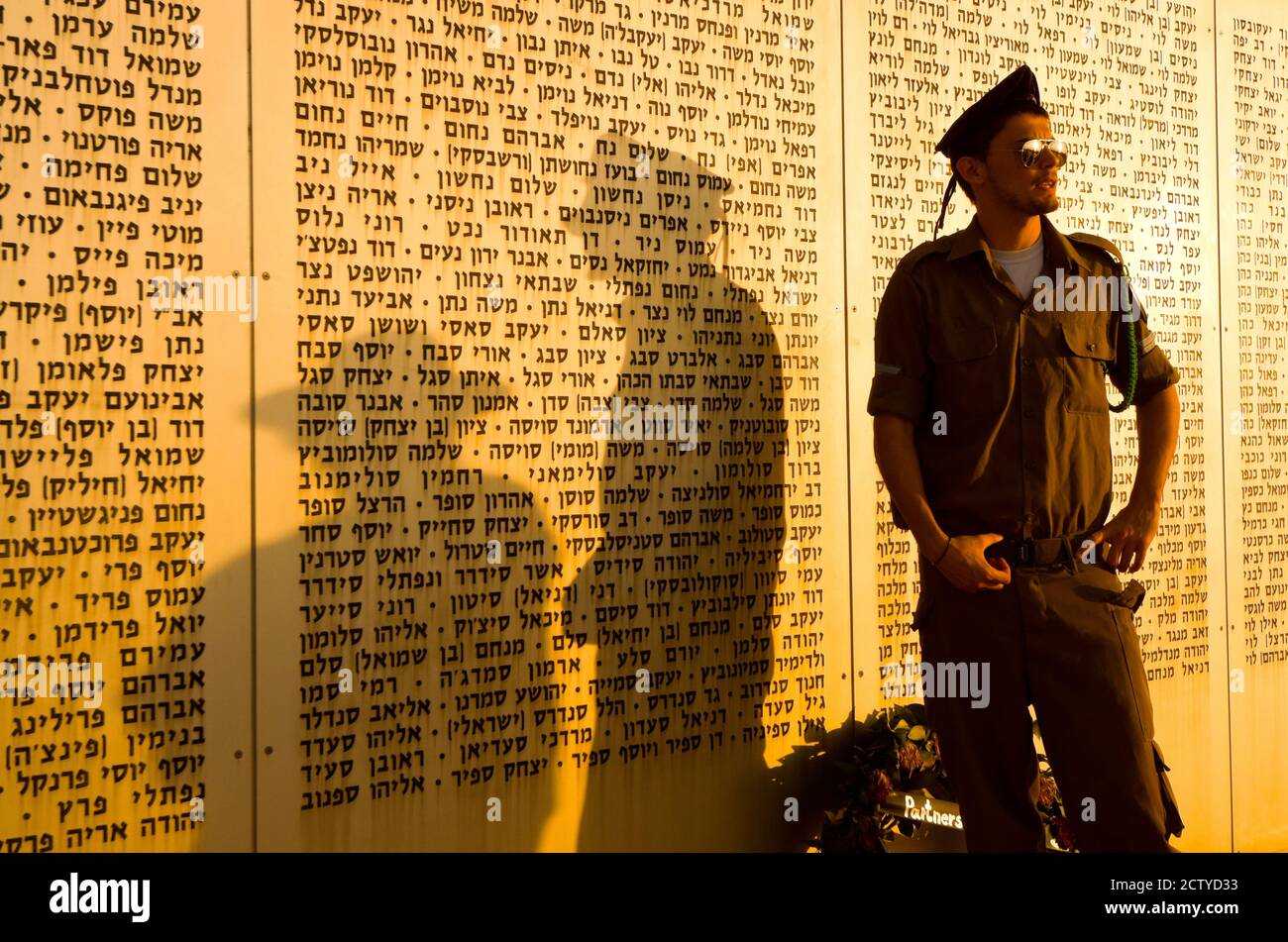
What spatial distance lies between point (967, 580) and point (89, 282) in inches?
87.4

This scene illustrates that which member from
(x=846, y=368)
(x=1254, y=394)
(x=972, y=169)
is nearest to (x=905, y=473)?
(x=972, y=169)

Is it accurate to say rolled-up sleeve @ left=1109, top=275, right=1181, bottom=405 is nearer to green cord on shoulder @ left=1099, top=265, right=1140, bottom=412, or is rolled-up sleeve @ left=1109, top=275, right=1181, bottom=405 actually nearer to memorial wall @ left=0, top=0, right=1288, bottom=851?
green cord on shoulder @ left=1099, top=265, right=1140, bottom=412

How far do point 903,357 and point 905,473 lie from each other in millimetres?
320

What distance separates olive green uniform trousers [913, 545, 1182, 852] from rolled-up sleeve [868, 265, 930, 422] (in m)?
0.50

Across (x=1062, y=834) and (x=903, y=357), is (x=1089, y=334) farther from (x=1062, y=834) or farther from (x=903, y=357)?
(x=1062, y=834)

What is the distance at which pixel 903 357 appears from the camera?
3.24 m

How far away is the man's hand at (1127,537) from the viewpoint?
3.20 metres

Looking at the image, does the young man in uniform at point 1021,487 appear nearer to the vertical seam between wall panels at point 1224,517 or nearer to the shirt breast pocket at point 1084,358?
the shirt breast pocket at point 1084,358

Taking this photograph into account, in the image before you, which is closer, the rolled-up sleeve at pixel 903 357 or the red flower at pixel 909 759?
the rolled-up sleeve at pixel 903 357

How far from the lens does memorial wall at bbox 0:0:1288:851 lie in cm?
280

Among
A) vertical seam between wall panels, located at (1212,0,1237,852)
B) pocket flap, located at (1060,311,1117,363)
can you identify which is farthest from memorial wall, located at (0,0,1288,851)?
pocket flap, located at (1060,311,1117,363)

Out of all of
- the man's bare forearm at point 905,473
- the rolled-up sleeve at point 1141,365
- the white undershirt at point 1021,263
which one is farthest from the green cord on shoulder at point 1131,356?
the man's bare forearm at point 905,473
